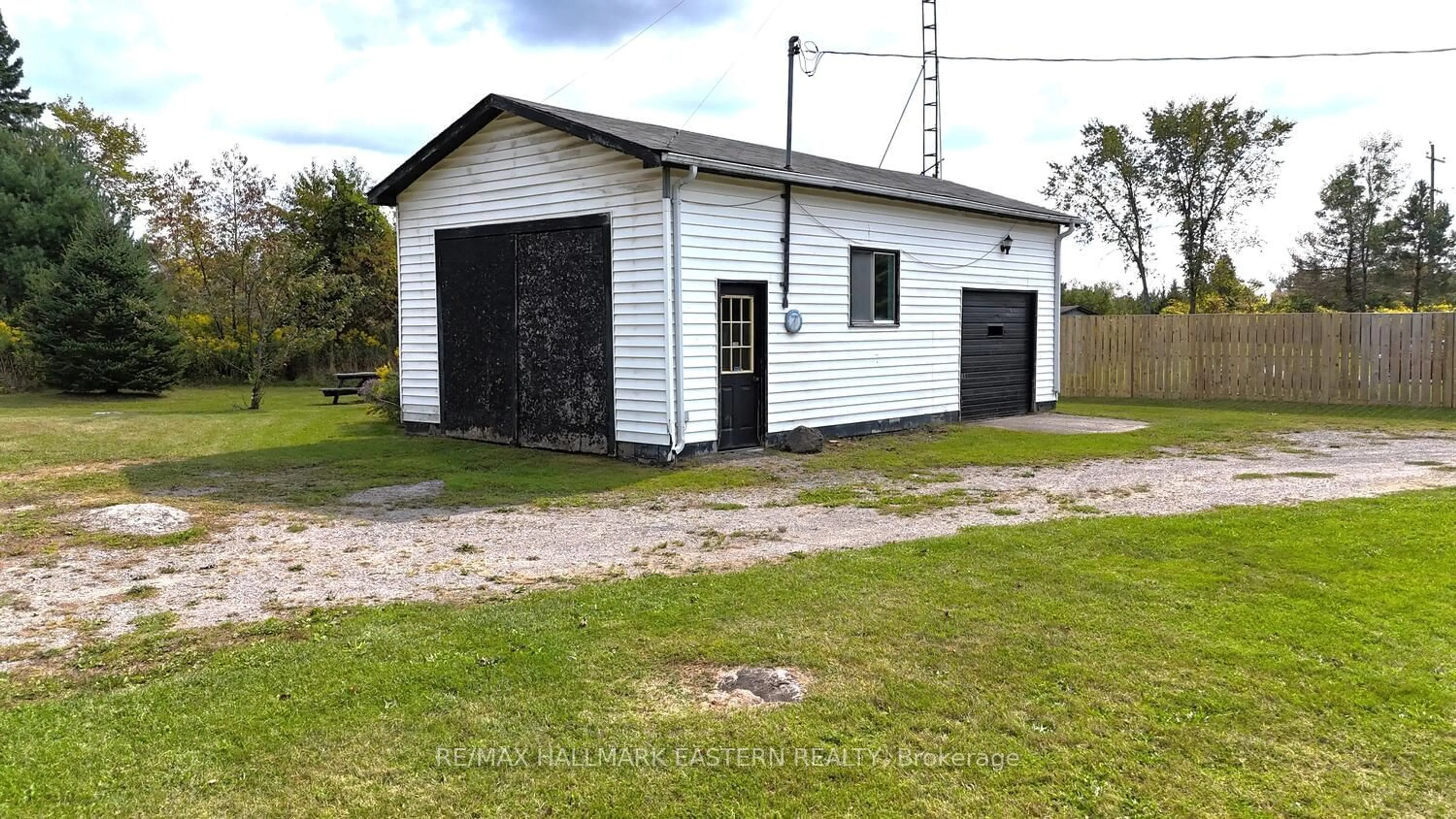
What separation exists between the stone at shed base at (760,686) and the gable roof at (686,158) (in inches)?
260

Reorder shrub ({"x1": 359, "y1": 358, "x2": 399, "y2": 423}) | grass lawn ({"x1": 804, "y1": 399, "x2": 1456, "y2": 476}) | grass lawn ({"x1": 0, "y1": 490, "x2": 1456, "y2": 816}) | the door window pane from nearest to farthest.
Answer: grass lawn ({"x1": 0, "y1": 490, "x2": 1456, "y2": 816}) < grass lawn ({"x1": 804, "y1": 399, "x2": 1456, "y2": 476}) < the door window pane < shrub ({"x1": 359, "y1": 358, "x2": 399, "y2": 423})

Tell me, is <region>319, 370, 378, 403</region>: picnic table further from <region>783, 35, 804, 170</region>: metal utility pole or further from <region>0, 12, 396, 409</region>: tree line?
<region>783, 35, 804, 170</region>: metal utility pole

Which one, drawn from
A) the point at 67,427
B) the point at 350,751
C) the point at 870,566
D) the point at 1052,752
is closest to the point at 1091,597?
the point at 870,566

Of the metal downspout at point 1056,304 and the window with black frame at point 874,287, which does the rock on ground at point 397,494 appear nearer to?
the window with black frame at point 874,287

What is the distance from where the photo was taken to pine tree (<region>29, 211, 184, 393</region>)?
1888 centimetres

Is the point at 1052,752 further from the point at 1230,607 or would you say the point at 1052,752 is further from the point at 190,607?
the point at 190,607

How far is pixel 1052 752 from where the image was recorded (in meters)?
3.04

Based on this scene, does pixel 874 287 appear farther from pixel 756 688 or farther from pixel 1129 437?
pixel 756 688

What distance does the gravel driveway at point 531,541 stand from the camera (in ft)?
16.1

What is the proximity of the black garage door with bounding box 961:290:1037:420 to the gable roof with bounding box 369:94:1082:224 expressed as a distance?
1.37 metres

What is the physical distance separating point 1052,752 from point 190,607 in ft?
13.8

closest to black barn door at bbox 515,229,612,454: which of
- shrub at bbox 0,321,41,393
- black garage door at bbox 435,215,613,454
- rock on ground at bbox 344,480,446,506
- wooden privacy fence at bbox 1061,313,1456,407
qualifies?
black garage door at bbox 435,215,613,454

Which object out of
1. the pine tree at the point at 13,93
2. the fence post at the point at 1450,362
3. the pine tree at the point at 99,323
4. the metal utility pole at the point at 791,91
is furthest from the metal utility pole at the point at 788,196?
the pine tree at the point at 13,93

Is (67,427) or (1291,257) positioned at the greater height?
(1291,257)
